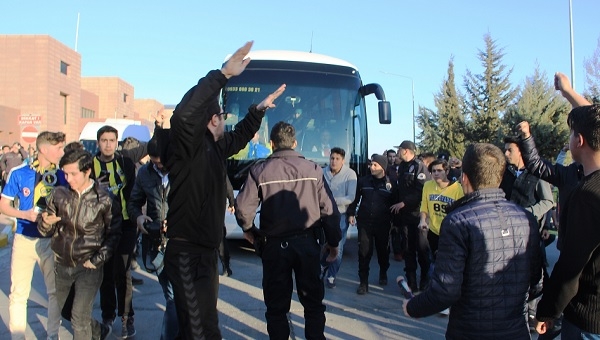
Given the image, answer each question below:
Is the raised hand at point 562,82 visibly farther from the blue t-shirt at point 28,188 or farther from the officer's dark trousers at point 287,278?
the blue t-shirt at point 28,188

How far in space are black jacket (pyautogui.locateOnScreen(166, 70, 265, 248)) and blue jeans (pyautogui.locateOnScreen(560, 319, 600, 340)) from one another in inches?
77.9

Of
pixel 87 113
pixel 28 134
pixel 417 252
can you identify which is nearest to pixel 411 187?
pixel 417 252

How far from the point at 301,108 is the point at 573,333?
22.2ft

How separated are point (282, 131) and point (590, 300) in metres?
2.74

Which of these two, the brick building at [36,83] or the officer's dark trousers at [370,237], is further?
the brick building at [36,83]

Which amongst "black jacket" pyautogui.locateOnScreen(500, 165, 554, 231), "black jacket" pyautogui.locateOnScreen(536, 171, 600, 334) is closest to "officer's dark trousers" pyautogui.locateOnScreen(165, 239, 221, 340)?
"black jacket" pyautogui.locateOnScreen(536, 171, 600, 334)

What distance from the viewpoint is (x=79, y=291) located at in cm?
412

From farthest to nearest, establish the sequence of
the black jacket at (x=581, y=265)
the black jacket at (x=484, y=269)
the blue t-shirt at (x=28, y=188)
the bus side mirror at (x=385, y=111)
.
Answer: the bus side mirror at (x=385, y=111)
the blue t-shirt at (x=28, y=188)
the black jacket at (x=484, y=269)
the black jacket at (x=581, y=265)

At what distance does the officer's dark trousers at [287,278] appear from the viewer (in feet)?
13.9

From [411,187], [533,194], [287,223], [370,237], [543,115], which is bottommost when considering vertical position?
[370,237]

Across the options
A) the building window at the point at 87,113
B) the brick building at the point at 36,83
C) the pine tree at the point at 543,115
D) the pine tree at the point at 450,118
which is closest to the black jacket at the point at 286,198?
the pine tree at the point at 543,115

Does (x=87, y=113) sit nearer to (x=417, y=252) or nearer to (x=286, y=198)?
(x=417, y=252)

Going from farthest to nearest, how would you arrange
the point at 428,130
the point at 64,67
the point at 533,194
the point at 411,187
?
the point at 64,67, the point at 428,130, the point at 411,187, the point at 533,194

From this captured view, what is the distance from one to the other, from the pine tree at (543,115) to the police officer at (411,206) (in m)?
18.6
